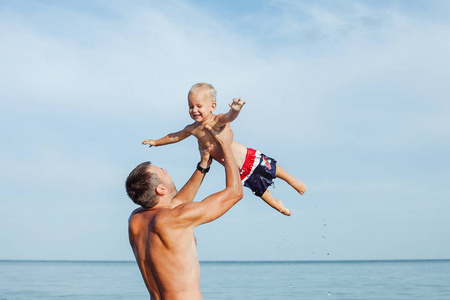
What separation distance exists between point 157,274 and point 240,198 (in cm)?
90

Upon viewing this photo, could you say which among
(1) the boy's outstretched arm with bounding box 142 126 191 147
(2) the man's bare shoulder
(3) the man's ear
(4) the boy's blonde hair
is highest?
(4) the boy's blonde hair

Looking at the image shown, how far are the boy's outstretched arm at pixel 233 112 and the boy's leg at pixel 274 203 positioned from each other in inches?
60.6

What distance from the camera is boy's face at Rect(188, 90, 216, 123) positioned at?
6.04m

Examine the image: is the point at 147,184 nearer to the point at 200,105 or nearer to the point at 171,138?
the point at 200,105

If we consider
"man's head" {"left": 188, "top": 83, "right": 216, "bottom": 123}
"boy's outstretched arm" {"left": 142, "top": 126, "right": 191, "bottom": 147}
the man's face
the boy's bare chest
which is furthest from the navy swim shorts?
the man's face

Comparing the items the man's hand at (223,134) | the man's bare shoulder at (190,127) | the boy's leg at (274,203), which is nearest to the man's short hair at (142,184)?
the man's hand at (223,134)

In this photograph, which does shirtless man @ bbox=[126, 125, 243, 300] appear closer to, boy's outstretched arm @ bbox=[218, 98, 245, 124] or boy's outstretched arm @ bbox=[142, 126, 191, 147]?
boy's outstretched arm @ bbox=[218, 98, 245, 124]

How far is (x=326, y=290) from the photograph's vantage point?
20516 millimetres

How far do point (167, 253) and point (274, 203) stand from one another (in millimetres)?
2610

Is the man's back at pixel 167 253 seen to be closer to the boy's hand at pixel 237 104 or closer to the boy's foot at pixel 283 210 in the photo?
the boy's hand at pixel 237 104

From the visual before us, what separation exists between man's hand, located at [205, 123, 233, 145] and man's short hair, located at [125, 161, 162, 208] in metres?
0.72

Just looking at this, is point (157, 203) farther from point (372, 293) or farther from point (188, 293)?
point (372, 293)

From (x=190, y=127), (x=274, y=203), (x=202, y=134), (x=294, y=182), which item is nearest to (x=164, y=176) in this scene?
(x=202, y=134)

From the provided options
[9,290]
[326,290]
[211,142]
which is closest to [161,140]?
[211,142]
